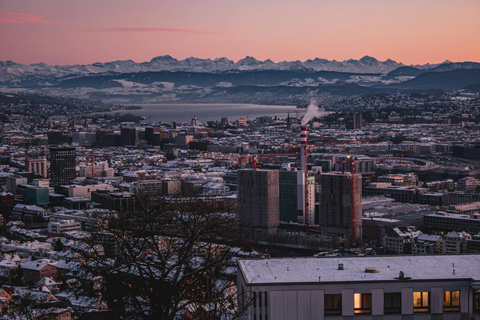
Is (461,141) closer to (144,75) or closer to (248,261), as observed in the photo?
(248,261)

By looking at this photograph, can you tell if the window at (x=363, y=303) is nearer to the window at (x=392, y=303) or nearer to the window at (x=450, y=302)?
the window at (x=392, y=303)

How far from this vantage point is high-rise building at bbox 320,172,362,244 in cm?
1352

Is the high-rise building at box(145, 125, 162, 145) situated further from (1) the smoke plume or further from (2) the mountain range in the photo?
(2) the mountain range

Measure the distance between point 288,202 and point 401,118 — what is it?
102ft

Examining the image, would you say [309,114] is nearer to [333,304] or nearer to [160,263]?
[333,304]

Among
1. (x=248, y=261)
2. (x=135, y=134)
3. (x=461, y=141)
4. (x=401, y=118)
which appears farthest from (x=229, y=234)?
(x=401, y=118)

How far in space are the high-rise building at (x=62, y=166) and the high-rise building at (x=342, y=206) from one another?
865cm

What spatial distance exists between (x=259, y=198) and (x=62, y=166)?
324 inches

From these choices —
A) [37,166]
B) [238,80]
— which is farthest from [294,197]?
[238,80]

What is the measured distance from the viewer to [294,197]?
15.7 metres

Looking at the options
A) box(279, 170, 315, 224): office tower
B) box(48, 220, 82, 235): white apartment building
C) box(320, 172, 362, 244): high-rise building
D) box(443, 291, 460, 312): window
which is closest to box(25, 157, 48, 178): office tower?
box(48, 220, 82, 235): white apartment building

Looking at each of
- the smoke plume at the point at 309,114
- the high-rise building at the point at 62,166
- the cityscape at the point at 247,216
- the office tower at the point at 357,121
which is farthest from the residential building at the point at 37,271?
the office tower at the point at 357,121

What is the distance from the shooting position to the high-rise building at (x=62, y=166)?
2056 centimetres

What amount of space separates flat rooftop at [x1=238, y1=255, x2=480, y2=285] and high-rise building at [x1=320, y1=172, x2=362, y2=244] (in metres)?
9.06
